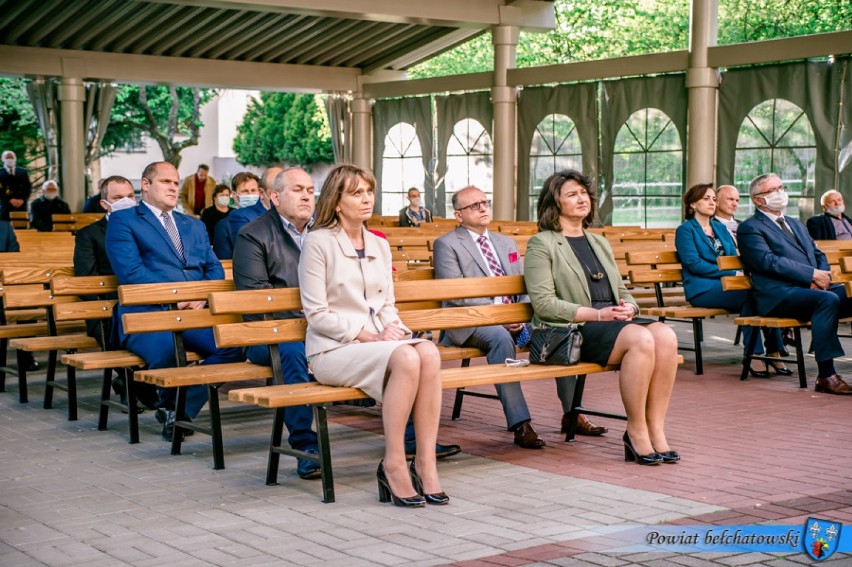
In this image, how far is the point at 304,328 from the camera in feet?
21.1

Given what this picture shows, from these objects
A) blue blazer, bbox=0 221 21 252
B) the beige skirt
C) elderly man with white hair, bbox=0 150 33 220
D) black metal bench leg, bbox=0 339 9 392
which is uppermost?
elderly man with white hair, bbox=0 150 33 220

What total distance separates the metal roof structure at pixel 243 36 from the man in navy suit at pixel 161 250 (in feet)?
41.7

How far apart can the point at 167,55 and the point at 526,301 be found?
66.3 ft

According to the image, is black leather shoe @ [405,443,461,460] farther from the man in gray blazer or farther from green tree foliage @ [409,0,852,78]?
green tree foliage @ [409,0,852,78]

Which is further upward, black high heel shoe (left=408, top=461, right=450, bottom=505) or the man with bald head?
the man with bald head

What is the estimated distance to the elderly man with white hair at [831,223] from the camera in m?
14.4

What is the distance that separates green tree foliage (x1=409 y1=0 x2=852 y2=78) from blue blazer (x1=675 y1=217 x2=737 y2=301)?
403 inches

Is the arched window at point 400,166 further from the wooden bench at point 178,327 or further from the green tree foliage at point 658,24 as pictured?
the wooden bench at point 178,327

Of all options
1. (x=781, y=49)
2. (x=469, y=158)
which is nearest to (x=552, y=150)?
(x=469, y=158)

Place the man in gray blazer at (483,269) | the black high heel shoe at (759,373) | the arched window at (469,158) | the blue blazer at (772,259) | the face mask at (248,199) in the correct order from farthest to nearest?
the arched window at (469,158) < the face mask at (248,199) < the black high heel shoe at (759,373) < the blue blazer at (772,259) < the man in gray blazer at (483,269)

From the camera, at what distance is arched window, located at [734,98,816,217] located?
19.2 m

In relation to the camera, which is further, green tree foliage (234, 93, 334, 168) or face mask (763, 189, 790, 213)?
green tree foliage (234, 93, 334, 168)

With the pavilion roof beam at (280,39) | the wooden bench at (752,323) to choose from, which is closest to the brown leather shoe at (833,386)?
the wooden bench at (752,323)

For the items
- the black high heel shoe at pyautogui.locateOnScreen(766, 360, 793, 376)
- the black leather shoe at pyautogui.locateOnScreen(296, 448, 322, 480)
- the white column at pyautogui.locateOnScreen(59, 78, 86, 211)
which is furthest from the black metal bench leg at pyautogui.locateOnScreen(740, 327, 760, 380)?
the white column at pyautogui.locateOnScreen(59, 78, 86, 211)
